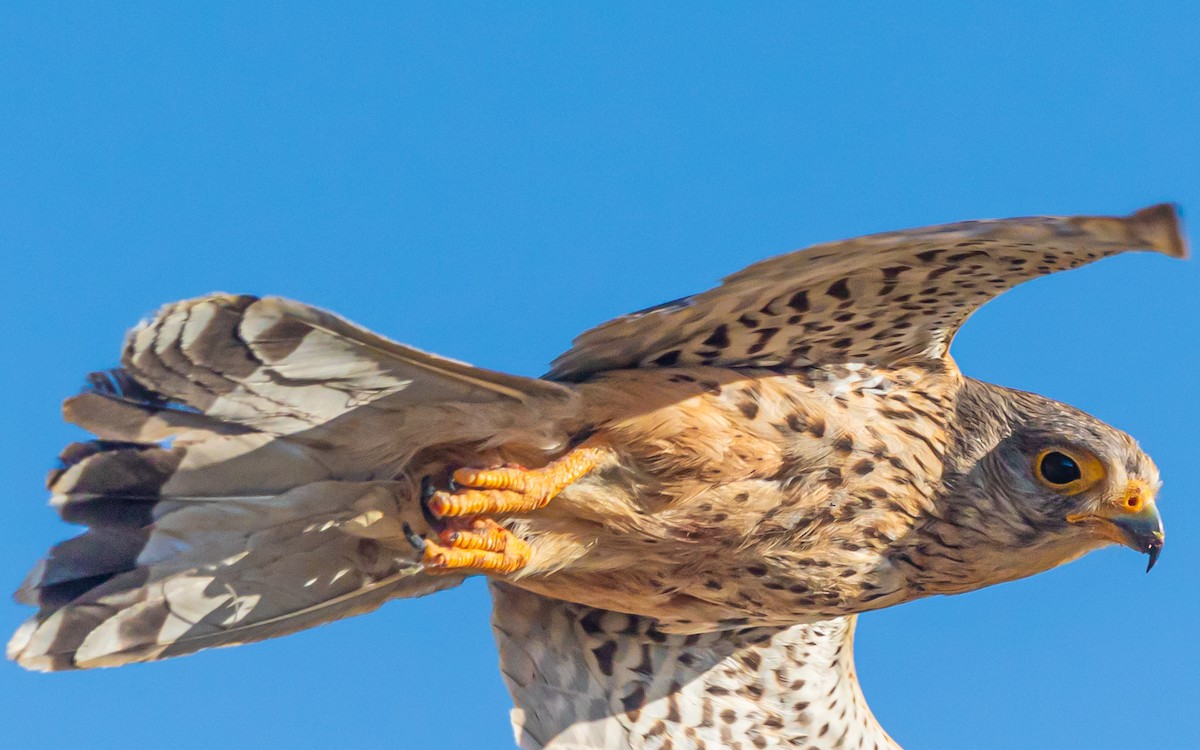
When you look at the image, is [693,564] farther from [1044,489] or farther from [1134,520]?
[1134,520]

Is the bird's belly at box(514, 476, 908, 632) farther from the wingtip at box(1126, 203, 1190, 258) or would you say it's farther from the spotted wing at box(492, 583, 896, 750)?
the wingtip at box(1126, 203, 1190, 258)

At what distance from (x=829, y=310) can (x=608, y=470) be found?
2.71 ft

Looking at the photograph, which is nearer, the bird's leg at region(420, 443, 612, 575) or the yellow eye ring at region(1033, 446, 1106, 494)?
the bird's leg at region(420, 443, 612, 575)

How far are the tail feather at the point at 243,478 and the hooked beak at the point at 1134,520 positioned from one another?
1.82 m

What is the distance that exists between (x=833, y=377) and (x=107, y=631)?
2.39 meters

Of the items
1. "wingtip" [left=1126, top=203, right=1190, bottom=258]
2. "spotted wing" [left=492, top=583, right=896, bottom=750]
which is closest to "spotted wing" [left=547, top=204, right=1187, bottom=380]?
"wingtip" [left=1126, top=203, right=1190, bottom=258]

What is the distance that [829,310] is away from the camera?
4.26m

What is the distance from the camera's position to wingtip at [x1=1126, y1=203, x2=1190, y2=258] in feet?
9.70

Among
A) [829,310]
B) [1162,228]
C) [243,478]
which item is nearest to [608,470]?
[829,310]

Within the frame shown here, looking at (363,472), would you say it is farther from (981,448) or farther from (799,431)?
(981,448)

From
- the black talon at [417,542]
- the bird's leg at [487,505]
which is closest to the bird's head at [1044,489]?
the bird's leg at [487,505]

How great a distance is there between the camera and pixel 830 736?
581 centimetres

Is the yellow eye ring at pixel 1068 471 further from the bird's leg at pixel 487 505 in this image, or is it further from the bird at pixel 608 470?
the bird's leg at pixel 487 505

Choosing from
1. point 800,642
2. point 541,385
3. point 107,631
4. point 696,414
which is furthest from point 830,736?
point 107,631
